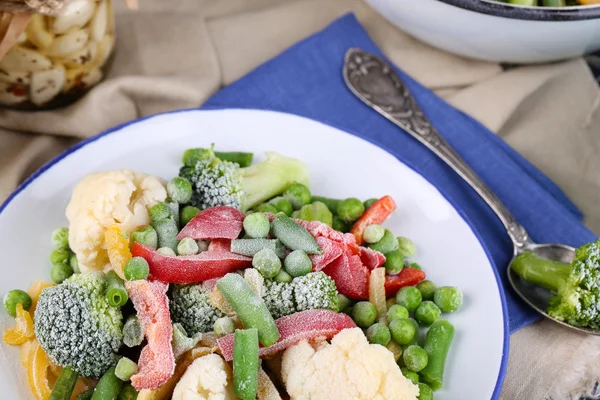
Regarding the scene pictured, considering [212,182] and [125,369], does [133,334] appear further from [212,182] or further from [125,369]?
[212,182]

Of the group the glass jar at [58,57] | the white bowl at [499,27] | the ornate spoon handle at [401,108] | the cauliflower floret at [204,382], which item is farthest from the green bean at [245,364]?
the white bowl at [499,27]

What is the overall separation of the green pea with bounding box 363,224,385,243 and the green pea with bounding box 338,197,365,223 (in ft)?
0.28

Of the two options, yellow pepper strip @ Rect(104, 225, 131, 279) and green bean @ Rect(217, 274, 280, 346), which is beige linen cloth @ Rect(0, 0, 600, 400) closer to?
yellow pepper strip @ Rect(104, 225, 131, 279)

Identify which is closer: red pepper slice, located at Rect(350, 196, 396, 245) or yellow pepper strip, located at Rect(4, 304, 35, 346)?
yellow pepper strip, located at Rect(4, 304, 35, 346)

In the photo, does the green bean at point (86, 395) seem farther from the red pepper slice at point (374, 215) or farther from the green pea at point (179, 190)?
the red pepper slice at point (374, 215)

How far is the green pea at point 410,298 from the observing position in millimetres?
2291

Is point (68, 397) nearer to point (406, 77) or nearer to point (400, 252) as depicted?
point (400, 252)

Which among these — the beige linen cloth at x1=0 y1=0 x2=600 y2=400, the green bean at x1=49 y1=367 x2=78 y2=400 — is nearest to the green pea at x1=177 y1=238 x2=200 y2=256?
the green bean at x1=49 y1=367 x2=78 y2=400

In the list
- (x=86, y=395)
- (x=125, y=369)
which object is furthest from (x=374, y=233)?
(x=86, y=395)

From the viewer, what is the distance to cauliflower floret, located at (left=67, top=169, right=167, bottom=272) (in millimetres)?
2229

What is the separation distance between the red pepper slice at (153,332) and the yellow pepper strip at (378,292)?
27.6 inches

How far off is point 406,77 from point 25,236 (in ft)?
6.23

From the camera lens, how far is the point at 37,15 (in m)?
2.51

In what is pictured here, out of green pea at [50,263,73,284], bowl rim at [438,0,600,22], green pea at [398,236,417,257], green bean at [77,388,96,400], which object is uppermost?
bowl rim at [438,0,600,22]
